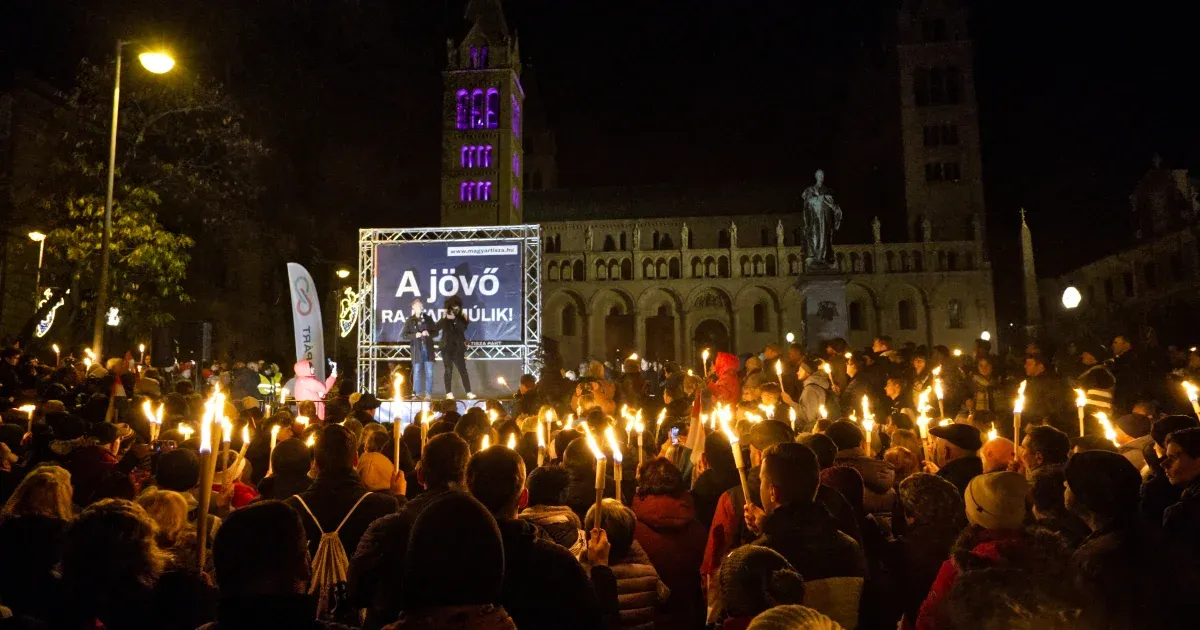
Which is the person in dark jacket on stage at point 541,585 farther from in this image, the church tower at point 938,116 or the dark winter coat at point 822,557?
the church tower at point 938,116

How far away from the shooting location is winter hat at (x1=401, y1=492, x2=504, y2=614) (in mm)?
1892

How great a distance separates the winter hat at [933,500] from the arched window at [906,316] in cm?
5582

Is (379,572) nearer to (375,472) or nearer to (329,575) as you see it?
(329,575)

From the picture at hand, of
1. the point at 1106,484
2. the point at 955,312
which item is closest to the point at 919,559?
the point at 1106,484

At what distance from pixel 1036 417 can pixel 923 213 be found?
176 feet

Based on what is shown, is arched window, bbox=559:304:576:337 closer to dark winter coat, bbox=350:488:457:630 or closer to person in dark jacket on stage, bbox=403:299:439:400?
person in dark jacket on stage, bbox=403:299:439:400

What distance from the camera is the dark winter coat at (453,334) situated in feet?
55.2

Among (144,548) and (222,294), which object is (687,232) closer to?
(222,294)

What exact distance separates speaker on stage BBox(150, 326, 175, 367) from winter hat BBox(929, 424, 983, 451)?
31651mm

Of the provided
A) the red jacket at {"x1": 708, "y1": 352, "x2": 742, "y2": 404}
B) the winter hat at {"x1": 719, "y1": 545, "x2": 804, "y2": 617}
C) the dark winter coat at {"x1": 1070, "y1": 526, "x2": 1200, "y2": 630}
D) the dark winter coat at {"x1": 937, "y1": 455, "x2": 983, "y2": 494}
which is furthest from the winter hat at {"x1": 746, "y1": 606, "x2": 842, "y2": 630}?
the red jacket at {"x1": 708, "y1": 352, "x2": 742, "y2": 404}

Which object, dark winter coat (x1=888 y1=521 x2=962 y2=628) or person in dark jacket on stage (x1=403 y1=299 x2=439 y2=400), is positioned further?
person in dark jacket on stage (x1=403 y1=299 x2=439 y2=400)

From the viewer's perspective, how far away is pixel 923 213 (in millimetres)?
57219

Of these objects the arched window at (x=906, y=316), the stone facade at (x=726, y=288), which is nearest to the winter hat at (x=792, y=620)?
the stone facade at (x=726, y=288)

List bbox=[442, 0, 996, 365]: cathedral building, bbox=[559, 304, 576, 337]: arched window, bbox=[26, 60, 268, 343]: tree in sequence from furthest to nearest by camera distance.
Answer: bbox=[559, 304, 576, 337]: arched window, bbox=[442, 0, 996, 365]: cathedral building, bbox=[26, 60, 268, 343]: tree
